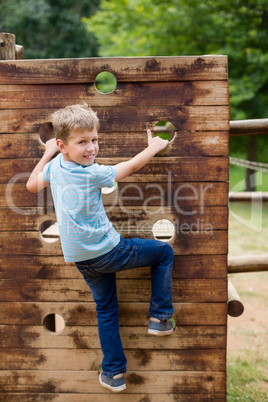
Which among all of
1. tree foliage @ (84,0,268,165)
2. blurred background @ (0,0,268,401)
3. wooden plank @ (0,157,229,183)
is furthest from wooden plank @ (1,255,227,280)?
tree foliage @ (84,0,268,165)

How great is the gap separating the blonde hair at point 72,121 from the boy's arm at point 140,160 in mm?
259

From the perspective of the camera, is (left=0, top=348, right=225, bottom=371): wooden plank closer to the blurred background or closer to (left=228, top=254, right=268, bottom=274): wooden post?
(left=228, top=254, right=268, bottom=274): wooden post

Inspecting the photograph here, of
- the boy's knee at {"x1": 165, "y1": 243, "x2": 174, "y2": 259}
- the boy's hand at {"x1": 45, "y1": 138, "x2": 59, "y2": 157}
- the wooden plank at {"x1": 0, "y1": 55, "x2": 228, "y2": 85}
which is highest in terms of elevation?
the wooden plank at {"x1": 0, "y1": 55, "x2": 228, "y2": 85}

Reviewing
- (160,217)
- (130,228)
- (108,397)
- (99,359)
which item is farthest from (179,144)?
(108,397)

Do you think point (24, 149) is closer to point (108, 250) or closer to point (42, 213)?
point (42, 213)

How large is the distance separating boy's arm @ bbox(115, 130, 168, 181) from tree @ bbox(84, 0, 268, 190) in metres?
8.23

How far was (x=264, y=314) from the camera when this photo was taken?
14.0ft

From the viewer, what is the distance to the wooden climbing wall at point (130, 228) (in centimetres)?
221

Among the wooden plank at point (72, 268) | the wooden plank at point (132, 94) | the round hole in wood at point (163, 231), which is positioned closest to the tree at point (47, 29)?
the round hole in wood at point (163, 231)

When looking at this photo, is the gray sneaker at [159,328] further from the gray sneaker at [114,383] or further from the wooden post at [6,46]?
the wooden post at [6,46]

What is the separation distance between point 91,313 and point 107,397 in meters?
0.57

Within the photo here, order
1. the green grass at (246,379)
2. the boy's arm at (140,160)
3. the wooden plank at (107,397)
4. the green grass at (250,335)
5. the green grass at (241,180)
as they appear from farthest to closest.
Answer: the green grass at (241,180) → the green grass at (250,335) → the green grass at (246,379) → the wooden plank at (107,397) → the boy's arm at (140,160)

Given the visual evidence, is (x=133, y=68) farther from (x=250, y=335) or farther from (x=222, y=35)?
(x=222, y=35)

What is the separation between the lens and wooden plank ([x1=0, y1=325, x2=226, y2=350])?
236cm
